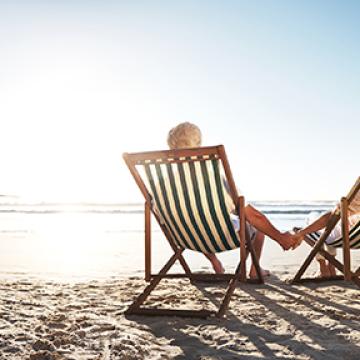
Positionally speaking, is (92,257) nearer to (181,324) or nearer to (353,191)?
(181,324)

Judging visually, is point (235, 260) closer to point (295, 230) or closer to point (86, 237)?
point (295, 230)

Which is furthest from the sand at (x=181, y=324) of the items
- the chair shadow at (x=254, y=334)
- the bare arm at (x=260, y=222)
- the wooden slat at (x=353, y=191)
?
the wooden slat at (x=353, y=191)

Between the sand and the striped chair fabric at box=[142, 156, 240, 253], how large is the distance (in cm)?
49

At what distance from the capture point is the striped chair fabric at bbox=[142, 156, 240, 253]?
3193 millimetres

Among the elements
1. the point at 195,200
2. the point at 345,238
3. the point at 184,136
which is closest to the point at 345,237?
the point at 345,238

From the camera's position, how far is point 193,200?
3.31 m

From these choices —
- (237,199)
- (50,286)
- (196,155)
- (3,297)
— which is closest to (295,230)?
(237,199)

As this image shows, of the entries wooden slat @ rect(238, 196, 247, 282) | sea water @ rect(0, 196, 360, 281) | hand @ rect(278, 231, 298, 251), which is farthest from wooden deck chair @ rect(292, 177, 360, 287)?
sea water @ rect(0, 196, 360, 281)

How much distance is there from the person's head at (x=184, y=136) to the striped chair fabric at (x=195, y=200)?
40 centimetres

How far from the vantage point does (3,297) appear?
11.8 feet

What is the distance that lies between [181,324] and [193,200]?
856 millimetres

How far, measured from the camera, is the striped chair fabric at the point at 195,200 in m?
3.19

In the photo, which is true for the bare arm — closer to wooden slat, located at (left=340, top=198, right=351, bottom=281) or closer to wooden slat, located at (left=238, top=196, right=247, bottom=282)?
wooden slat, located at (left=238, top=196, right=247, bottom=282)

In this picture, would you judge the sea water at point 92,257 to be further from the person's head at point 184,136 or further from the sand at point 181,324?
the person's head at point 184,136
